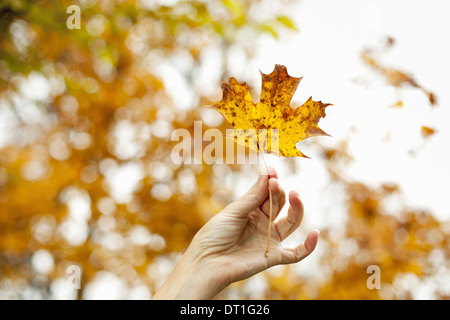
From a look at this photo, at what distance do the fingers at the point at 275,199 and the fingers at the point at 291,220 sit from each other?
0.03 meters

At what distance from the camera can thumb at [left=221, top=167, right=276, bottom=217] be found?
Result: 1.23 meters

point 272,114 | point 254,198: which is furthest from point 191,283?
point 272,114

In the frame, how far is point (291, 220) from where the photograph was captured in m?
1.34

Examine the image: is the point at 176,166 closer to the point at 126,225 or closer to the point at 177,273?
the point at 126,225

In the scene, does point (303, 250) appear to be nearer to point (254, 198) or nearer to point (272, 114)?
point (254, 198)

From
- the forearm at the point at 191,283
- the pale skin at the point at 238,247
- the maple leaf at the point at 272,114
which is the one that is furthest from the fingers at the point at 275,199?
the forearm at the point at 191,283

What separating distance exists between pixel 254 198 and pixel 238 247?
20 cm

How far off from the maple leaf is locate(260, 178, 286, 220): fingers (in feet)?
0.46

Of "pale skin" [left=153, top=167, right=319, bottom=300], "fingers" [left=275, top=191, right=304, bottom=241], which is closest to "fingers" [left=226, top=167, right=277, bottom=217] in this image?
"pale skin" [left=153, top=167, right=319, bottom=300]

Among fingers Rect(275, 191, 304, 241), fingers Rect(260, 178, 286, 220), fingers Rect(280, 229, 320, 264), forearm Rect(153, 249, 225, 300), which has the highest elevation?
fingers Rect(260, 178, 286, 220)

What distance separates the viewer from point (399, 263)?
3.18m

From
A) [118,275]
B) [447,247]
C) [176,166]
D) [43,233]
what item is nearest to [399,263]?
[447,247]

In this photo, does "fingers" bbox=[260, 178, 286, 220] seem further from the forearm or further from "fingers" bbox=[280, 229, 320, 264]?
the forearm

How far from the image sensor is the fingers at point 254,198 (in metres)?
1.23
